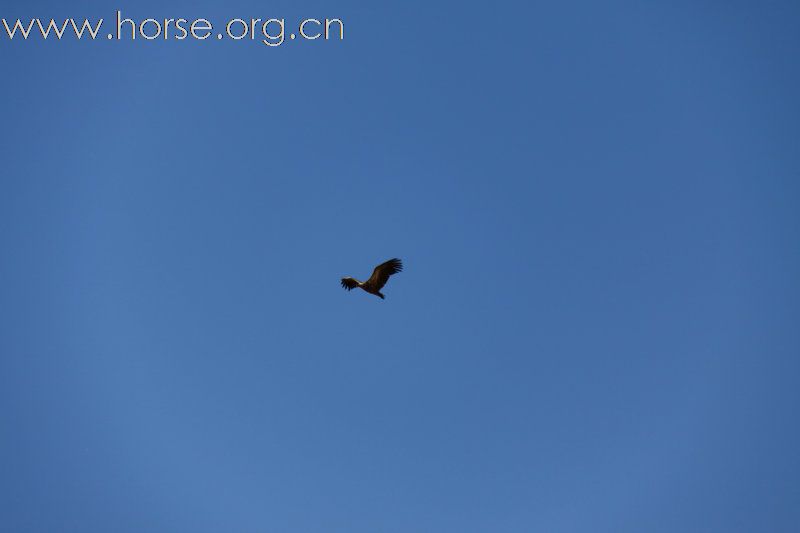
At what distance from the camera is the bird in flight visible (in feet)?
118

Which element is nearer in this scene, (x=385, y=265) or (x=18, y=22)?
(x=385, y=265)

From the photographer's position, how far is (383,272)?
36250 millimetres

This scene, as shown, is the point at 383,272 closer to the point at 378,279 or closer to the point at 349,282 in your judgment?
the point at 378,279

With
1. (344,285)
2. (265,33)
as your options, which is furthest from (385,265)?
(265,33)

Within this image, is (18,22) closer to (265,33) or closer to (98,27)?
(98,27)

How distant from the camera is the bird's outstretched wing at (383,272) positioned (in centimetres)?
3600

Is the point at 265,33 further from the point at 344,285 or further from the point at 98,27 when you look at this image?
the point at 344,285

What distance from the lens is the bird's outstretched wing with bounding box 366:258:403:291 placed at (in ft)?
118

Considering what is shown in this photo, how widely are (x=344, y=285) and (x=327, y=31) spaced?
813 inches

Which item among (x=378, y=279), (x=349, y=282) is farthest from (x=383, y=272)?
(x=349, y=282)

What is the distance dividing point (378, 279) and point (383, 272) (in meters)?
0.38

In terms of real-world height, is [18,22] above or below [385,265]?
above

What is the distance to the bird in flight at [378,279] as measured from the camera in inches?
1420

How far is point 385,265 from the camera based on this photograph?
36.0 meters
